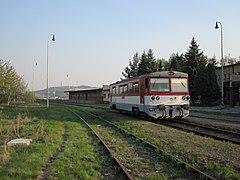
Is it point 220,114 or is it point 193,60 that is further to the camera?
point 193,60

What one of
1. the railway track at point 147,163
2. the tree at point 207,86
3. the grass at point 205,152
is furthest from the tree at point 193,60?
the railway track at point 147,163

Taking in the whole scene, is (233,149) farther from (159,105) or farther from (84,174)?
(159,105)

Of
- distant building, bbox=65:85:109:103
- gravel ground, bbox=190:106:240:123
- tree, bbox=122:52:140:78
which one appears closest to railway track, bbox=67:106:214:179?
gravel ground, bbox=190:106:240:123

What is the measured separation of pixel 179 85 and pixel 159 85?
1379 mm

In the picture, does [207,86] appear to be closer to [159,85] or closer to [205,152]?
[159,85]

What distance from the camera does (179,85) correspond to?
18.5 m

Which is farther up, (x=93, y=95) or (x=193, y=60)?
(x=193, y=60)


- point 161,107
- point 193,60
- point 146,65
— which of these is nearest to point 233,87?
point 193,60

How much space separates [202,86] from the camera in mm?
46125

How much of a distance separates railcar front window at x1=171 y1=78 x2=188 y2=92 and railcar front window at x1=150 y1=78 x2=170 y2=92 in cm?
40

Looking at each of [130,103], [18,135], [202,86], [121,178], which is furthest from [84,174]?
[202,86]

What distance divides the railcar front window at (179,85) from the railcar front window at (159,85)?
40 centimetres

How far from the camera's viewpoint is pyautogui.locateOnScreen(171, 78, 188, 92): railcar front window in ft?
60.2

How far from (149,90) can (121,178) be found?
11.7 meters
